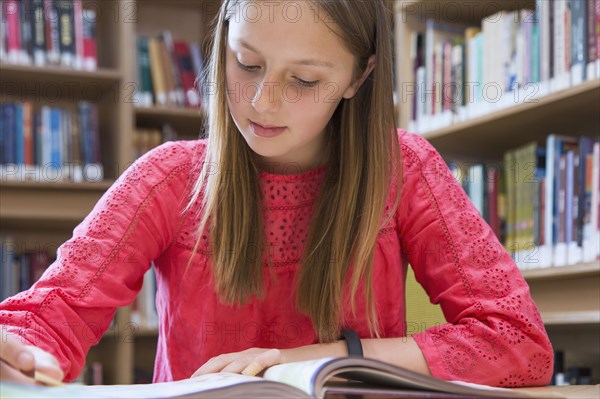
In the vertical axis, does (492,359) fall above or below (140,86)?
below

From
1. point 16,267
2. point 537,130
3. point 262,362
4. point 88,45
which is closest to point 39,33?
point 88,45

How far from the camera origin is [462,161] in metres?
2.39

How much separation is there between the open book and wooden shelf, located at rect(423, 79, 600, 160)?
4.05 feet

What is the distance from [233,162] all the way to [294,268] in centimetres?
19

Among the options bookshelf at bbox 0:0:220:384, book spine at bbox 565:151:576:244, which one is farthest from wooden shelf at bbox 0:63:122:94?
book spine at bbox 565:151:576:244

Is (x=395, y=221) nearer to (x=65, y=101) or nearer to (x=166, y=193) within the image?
(x=166, y=193)

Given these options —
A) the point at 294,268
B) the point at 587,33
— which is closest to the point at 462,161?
the point at 587,33

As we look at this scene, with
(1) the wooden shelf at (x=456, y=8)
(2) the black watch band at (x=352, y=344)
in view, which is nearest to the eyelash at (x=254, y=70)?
(2) the black watch band at (x=352, y=344)

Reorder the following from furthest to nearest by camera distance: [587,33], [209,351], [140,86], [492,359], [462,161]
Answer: [140,86]
[462,161]
[587,33]
[209,351]
[492,359]

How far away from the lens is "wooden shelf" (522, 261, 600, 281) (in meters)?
1.72

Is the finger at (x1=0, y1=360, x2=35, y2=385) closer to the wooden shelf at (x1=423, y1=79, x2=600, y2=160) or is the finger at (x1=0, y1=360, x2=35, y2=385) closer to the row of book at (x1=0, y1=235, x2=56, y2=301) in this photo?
the wooden shelf at (x1=423, y1=79, x2=600, y2=160)

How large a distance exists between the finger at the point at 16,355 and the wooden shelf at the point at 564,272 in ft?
4.34

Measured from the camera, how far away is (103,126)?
277 centimetres

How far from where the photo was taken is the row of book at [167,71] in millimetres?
2693
